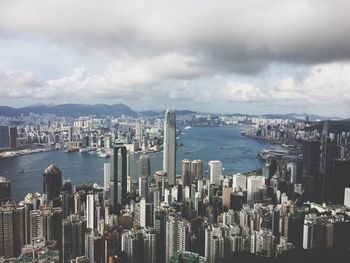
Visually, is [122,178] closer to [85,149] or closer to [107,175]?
[107,175]

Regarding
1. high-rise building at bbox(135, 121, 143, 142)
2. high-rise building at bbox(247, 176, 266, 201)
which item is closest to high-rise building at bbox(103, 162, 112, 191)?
high-rise building at bbox(247, 176, 266, 201)

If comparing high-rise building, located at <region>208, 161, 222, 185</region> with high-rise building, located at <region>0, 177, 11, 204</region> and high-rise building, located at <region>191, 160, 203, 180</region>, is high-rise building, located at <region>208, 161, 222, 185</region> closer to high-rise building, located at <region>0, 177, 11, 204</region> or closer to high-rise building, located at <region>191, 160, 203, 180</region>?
high-rise building, located at <region>191, 160, 203, 180</region>

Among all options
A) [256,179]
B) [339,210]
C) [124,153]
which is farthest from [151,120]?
[339,210]

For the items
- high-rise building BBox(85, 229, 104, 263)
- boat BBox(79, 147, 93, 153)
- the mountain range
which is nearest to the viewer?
high-rise building BBox(85, 229, 104, 263)

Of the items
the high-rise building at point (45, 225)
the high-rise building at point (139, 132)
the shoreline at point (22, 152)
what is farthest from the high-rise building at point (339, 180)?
the shoreline at point (22, 152)

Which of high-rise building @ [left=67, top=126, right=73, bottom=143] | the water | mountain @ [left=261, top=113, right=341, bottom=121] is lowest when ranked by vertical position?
the water

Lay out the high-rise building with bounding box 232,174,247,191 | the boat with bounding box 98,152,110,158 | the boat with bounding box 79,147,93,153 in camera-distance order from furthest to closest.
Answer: the boat with bounding box 79,147,93,153, the boat with bounding box 98,152,110,158, the high-rise building with bounding box 232,174,247,191

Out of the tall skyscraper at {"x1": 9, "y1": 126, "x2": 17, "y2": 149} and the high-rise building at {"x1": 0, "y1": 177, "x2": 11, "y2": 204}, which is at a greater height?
the tall skyscraper at {"x1": 9, "y1": 126, "x2": 17, "y2": 149}
